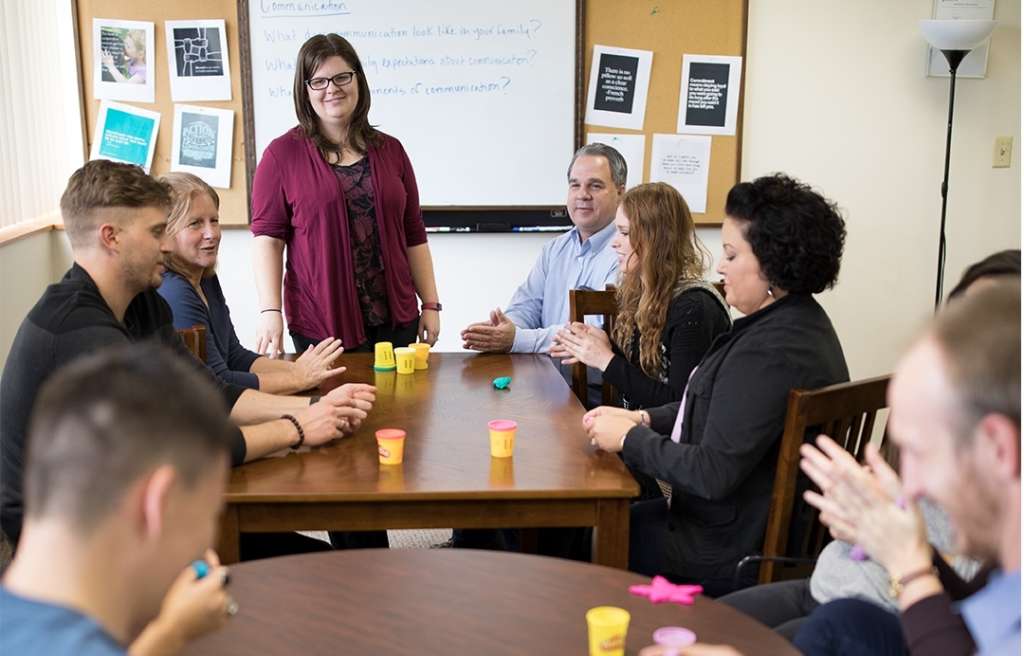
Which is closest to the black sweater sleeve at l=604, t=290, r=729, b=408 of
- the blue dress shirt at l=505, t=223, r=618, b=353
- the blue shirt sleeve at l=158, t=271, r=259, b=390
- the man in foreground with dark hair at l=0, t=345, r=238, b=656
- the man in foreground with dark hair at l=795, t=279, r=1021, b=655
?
the blue dress shirt at l=505, t=223, r=618, b=353

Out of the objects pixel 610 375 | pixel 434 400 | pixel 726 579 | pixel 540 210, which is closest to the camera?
pixel 726 579

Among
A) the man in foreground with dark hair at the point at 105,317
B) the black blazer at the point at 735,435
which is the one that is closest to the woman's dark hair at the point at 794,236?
the black blazer at the point at 735,435

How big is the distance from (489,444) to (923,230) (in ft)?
10.5

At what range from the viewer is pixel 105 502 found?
0.93m

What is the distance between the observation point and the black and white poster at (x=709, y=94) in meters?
4.48

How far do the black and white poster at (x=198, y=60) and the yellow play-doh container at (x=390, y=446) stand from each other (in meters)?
2.78

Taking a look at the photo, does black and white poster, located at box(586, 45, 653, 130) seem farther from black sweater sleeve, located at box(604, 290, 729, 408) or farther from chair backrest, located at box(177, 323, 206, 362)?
chair backrest, located at box(177, 323, 206, 362)

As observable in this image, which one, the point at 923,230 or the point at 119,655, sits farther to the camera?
the point at 923,230

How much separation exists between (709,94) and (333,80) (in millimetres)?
1909

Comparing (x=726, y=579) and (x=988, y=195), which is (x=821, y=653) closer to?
(x=726, y=579)

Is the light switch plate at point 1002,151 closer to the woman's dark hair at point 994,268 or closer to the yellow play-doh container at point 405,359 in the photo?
the yellow play-doh container at point 405,359

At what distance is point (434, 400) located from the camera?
2598mm

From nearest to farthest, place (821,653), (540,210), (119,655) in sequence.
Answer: (119,655) < (821,653) < (540,210)

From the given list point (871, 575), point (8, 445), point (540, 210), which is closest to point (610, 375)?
point (871, 575)
